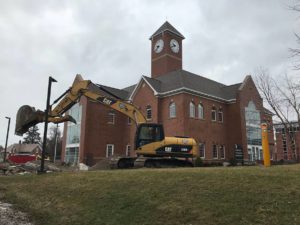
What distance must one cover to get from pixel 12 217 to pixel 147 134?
1126 cm

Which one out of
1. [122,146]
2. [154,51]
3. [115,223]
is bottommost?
[115,223]

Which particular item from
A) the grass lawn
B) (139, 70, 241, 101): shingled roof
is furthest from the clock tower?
the grass lawn

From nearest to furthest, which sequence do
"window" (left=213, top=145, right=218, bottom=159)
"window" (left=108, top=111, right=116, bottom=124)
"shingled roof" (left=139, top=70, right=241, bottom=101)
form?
"shingled roof" (left=139, top=70, right=241, bottom=101) < "window" (left=213, top=145, right=218, bottom=159) < "window" (left=108, top=111, right=116, bottom=124)

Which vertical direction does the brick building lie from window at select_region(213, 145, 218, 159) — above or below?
above

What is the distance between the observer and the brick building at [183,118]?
3416 cm

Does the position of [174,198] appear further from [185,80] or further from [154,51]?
[154,51]

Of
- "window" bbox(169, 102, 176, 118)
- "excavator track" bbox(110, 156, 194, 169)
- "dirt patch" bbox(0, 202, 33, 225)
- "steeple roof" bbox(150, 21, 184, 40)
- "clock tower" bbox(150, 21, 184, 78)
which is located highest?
"steeple roof" bbox(150, 21, 184, 40)

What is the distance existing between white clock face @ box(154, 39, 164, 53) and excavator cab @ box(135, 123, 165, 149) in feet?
94.5

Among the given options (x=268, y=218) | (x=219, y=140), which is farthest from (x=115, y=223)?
(x=219, y=140)

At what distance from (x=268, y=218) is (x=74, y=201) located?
6.83m

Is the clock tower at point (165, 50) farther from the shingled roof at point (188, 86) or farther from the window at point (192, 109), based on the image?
the window at point (192, 109)

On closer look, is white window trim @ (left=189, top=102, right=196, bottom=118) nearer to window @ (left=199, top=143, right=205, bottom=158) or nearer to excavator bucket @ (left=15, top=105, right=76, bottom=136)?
window @ (left=199, top=143, right=205, bottom=158)

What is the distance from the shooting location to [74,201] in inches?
432

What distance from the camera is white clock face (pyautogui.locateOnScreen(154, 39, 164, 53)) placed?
4672 centimetres
